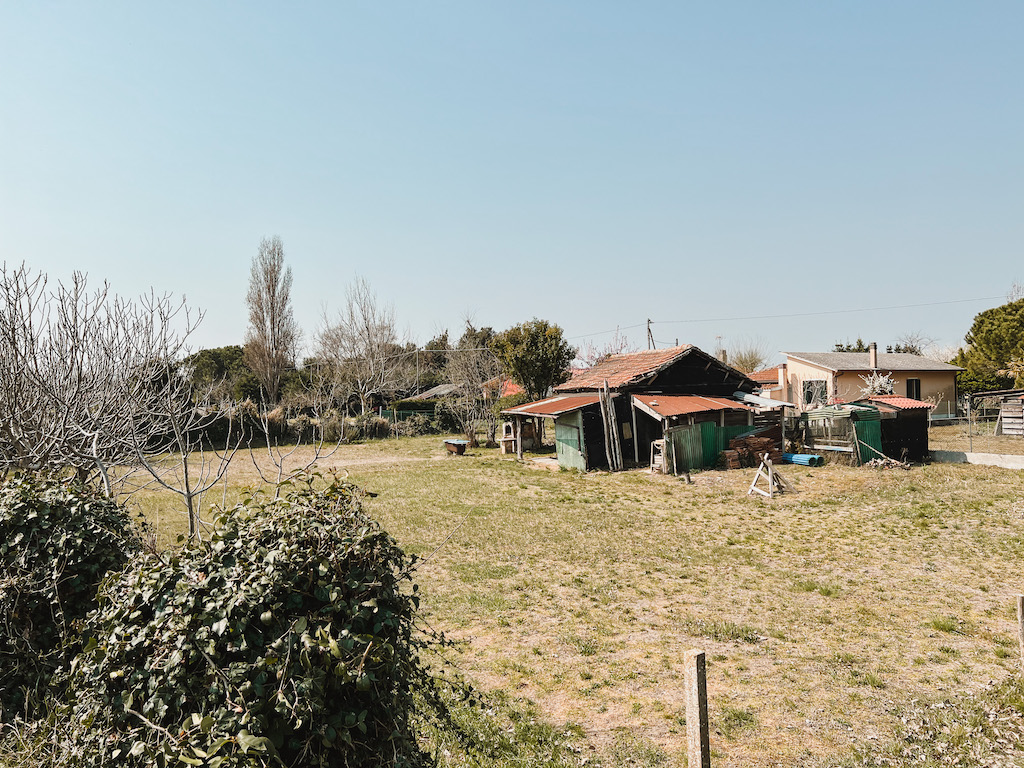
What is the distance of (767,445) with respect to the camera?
18203 millimetres

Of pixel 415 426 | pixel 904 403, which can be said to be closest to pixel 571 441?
pixel 904 403

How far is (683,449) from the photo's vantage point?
17812mm

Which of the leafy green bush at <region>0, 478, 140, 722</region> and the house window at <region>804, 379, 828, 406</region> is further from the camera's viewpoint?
the house window at <region>804, 379, 828, 406</region>

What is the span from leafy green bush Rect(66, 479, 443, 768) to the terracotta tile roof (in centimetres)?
1753

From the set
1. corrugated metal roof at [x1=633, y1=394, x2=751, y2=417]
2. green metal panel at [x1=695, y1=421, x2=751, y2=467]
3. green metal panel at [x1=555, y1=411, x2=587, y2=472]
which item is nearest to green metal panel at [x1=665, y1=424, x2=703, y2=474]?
green metal panel at [x1=695, y1=421, x2=751, y2=467]

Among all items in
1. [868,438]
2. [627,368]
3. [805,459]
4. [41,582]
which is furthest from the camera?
[627,368]

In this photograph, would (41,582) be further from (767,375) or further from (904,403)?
(767,375)

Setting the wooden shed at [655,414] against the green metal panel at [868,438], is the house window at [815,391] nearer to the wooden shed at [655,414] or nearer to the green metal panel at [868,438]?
the wooden shed at [655,414]

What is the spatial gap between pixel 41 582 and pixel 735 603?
6825 millimetres

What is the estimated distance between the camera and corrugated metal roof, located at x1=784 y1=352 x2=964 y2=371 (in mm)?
30392

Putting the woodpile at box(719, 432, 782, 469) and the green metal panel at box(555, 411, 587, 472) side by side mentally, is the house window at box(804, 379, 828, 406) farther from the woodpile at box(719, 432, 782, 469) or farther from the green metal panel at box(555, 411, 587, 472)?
the green metal panel at box(555, 411, 587, 472)

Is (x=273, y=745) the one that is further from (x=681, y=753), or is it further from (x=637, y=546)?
(x=637, y=546)

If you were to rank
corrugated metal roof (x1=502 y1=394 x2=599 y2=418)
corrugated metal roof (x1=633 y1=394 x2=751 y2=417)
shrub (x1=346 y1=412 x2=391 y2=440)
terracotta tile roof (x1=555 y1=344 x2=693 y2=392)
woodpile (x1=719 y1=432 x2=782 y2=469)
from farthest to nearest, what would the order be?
shrub (x1=346 y1=412 x2=391 y2=440)
terracotta tile roof (x1=555 y1=344 x2=693 y2=392)
corrugated metal roof (x1=502 y1=394 x2=599 y2=418)
woodpile (x1=719 y1=432 x2=782 y2=469)
corrugated metal roof (x1=633 y1=394 x2=751 y2=417)

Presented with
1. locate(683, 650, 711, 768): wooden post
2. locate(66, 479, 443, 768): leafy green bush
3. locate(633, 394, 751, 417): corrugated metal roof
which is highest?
locate(633, 394, 751, 417): corrugated metal roof
